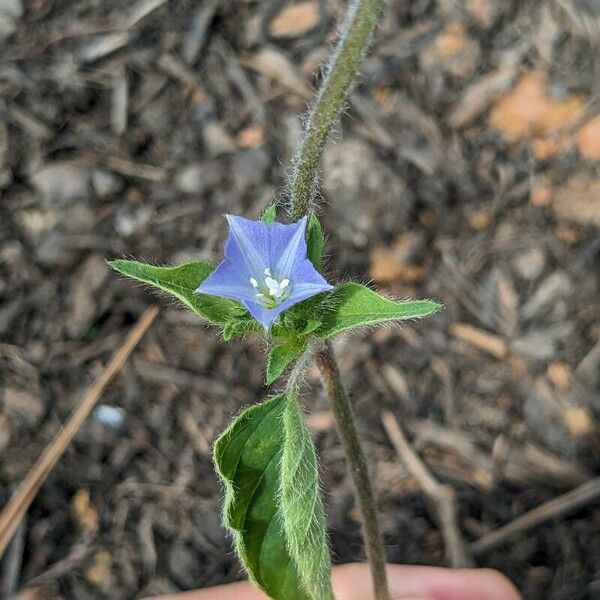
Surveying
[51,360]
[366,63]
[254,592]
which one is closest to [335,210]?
[366,63]

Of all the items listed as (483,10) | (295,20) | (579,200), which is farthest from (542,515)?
(295,20)

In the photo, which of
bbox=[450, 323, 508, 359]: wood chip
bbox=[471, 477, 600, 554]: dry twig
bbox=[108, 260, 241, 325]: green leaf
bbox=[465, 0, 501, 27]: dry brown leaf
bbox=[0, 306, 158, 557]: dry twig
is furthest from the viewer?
bbox=[465, 0, 501, 27]: dry brown leaf

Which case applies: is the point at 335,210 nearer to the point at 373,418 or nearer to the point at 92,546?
the point at 373,418

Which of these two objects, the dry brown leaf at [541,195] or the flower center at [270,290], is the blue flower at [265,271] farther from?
the dry brown leaf at [541,195]

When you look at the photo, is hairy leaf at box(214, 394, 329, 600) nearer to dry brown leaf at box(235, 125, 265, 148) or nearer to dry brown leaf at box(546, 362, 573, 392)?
dry brown leaf at box(546, 362, 573, 392)

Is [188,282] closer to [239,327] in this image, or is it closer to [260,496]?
[239,327]

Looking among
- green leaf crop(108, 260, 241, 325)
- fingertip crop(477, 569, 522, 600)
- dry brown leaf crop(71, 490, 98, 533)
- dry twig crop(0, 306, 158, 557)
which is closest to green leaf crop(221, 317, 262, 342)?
green leaf crop(108, 260, 241, 325)
